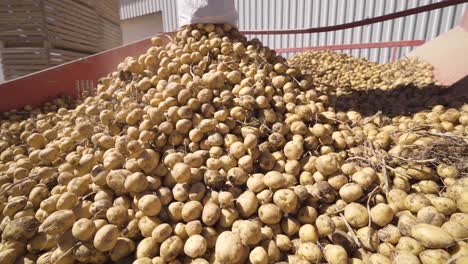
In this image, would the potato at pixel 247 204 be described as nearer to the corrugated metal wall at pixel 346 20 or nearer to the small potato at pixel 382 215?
the small potato at pixel 382 215

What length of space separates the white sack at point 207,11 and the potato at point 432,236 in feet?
8.35

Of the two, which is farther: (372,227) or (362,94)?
(362,94)

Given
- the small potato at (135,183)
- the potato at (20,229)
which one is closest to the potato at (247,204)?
the small potato at (135,183)

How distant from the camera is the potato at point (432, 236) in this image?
1152 mm

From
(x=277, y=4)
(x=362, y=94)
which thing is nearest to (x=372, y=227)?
(x=362, y=94)

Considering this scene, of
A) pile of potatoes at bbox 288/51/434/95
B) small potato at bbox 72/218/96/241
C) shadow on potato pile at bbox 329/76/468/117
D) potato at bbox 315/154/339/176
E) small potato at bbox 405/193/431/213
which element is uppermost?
pile of potatoes at bbox 288/51/434/95

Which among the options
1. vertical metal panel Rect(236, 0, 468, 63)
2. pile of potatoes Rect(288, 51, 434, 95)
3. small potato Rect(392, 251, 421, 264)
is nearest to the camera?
small potato Rect(392, 251, 421, 264)

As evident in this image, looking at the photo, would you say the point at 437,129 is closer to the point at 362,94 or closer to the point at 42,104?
the point at 362,94

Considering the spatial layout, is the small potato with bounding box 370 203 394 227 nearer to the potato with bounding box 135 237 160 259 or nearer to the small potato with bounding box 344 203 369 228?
the small potato with bounding box 344 203 369 228

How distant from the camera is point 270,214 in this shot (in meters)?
1.35

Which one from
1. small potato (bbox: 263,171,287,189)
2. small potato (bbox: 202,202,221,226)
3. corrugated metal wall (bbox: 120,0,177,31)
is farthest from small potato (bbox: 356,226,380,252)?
corrugated metal wall (bbox: 120,0,177,31)

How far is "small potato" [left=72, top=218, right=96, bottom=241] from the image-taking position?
49.3 inches

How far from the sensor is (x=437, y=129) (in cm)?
187

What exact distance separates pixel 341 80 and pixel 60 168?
12.9 ft
